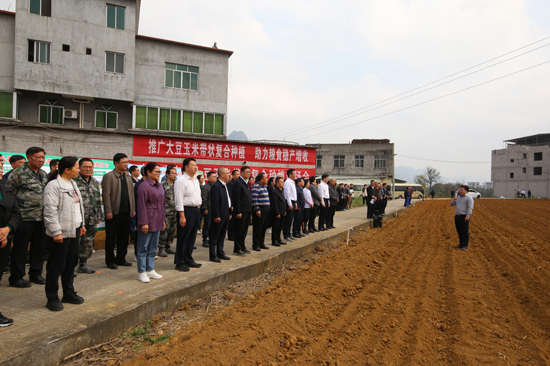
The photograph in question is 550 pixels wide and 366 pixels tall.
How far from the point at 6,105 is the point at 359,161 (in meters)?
40.1

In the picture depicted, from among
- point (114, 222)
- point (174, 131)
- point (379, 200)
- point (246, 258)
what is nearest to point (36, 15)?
point (174, 131)

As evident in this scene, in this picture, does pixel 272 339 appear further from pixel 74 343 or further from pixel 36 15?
pixel 36 15

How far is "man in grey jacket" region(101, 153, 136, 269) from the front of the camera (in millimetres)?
5598

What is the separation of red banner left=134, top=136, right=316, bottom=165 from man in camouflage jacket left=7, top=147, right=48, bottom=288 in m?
7.68

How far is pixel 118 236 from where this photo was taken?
5871mm

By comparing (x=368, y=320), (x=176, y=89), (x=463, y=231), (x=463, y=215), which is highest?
(x=176, y=89)

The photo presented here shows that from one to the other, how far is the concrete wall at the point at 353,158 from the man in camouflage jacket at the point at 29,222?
139ft

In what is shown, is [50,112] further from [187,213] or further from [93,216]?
[187,213]

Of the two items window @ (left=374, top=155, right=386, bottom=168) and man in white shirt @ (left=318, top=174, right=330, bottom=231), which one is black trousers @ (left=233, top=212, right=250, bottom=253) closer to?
man in white shirt @ (left=318, top=174, right=330, bottom=231)

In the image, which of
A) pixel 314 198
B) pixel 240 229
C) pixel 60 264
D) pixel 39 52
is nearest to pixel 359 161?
pixel 314 198

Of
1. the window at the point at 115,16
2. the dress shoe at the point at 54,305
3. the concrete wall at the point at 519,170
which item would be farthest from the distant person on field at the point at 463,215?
the concrete wall at the point at 519,170

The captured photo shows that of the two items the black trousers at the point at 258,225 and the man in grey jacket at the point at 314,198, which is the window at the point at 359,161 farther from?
the black trousers at the point at 258,225

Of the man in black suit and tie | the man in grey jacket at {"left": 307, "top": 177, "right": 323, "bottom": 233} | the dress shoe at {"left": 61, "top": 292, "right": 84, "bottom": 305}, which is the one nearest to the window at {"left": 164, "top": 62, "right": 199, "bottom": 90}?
the man in grey jacket at {"left": 307, "top": 177, "right": 323, "bottom": 233}

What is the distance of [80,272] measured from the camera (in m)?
5.25
